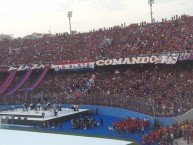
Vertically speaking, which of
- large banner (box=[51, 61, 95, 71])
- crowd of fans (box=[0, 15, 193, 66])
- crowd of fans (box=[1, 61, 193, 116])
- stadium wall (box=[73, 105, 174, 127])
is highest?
crowd of fans (box=[0, 15, 193, 66])

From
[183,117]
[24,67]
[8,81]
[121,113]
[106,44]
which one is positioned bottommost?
[121,113]

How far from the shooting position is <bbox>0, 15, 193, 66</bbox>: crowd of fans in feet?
124

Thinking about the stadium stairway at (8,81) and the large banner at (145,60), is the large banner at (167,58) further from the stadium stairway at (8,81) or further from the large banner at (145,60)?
the stadium stairway at (8,81)

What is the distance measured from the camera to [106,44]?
1738 inches

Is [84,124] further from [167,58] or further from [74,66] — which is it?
[74,66]

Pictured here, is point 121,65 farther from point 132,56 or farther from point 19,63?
point 19,63

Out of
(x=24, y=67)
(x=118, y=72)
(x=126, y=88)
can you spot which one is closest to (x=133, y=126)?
(x=126, y=88)

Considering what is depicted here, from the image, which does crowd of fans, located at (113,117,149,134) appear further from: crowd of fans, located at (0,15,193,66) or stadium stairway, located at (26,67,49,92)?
stadium stairway, located at (26,67,49,92)

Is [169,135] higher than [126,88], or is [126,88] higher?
[126,88]

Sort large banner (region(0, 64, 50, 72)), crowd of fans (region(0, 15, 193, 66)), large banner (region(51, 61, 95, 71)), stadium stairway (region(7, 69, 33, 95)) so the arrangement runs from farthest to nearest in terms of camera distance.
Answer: stadium stairway (region(7, 69, 33, 95)), large banner (region(0, 64, 50, 72)), large banner (region(51, 61, 95, 71)), crowd of fans (region(0, 15, 193, 66))

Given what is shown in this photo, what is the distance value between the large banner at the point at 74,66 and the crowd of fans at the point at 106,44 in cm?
99

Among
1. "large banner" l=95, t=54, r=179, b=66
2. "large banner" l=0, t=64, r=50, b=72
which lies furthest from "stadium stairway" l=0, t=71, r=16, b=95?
"large banner" l=95, t=54, r=179, b=66

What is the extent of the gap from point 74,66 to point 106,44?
450cm

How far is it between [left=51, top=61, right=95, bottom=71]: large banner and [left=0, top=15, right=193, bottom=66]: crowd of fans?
0.99m
